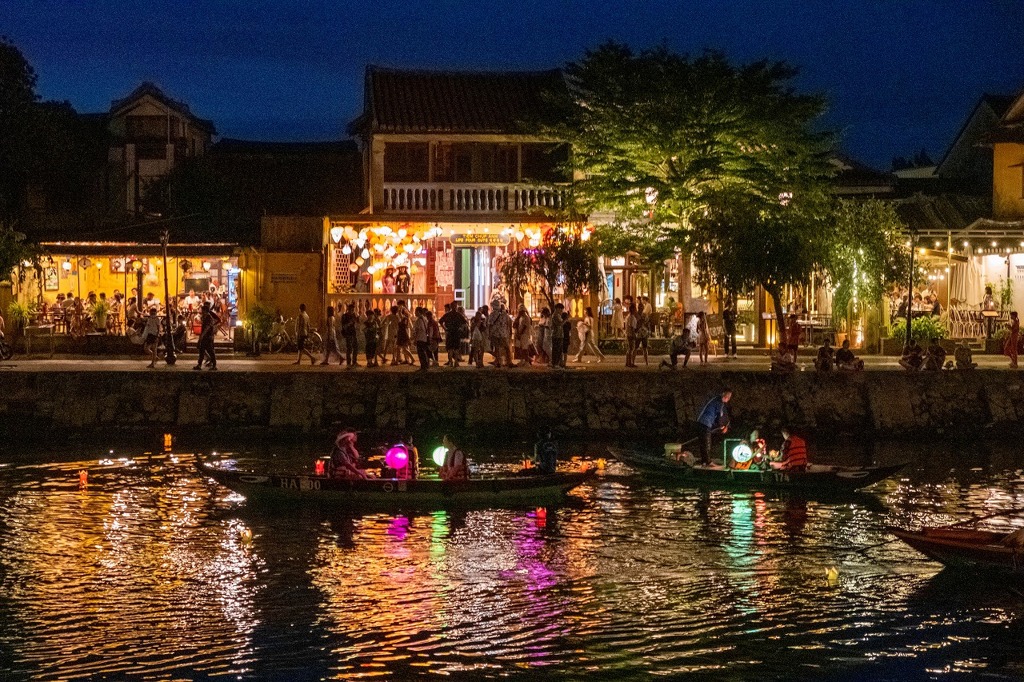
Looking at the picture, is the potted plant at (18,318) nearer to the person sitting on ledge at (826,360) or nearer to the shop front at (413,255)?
the shop front at (413,255)

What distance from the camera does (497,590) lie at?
19938 millimetres

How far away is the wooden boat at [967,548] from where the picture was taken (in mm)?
19625

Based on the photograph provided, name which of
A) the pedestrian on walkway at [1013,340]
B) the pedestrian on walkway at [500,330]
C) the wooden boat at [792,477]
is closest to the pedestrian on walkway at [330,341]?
the pedestrian on walkway at [500,330]

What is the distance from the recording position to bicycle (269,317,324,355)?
40.7 meters

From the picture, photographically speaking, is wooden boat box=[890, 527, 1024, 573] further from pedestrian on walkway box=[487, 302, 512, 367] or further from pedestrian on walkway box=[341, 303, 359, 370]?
pedestrian on walkway box=[341, 303, 359, 370]

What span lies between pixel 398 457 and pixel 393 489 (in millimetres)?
834

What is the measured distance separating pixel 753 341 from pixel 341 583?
25803 mm

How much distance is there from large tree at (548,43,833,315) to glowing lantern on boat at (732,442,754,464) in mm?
11690

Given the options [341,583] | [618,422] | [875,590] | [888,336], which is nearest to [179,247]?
[618,422]

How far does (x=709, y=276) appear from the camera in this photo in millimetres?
39562

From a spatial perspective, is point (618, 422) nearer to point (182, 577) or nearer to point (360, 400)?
point (360, 400)

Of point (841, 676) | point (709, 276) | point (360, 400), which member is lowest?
point (841, 676)

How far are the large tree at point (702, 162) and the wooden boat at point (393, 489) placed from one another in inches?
575

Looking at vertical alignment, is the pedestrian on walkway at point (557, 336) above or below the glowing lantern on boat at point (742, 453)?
above
